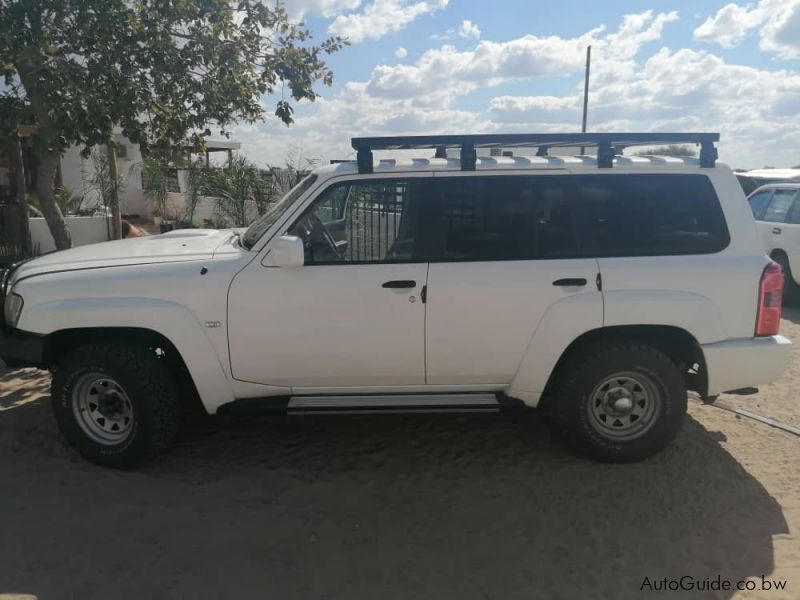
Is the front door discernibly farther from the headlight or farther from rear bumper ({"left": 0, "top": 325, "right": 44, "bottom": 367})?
the headlight

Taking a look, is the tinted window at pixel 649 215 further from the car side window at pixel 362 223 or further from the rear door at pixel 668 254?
the car side window at pixel 362 223

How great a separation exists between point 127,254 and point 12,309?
2.47 feet

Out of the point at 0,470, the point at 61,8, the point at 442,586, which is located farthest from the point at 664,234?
the point at 61,8

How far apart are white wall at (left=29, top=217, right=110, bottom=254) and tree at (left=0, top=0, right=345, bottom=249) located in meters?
5.26

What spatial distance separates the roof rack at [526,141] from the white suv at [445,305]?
1cm

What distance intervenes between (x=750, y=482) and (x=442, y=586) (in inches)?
86.6

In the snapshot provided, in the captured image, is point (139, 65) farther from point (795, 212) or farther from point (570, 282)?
point (795, 212)

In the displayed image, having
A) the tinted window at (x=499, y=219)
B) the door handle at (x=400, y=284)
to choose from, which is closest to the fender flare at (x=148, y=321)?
the door handle at (x=400, y=284)

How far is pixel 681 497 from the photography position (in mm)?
3648

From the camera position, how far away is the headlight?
386cm

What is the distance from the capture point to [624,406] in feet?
12.9

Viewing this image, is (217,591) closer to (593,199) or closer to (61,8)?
(593,199)

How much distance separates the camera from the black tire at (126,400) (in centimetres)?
380

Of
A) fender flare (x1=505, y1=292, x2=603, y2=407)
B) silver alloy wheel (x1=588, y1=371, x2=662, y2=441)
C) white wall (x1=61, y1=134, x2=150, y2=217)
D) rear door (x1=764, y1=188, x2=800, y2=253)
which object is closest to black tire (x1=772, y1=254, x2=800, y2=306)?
rear door (x1=764, y1=188, x2=800, y2=253)
